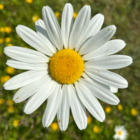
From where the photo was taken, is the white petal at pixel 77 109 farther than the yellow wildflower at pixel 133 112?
No

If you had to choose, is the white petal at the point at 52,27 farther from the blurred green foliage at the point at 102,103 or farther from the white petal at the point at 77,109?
the blurred green foliage at the point at 102,103

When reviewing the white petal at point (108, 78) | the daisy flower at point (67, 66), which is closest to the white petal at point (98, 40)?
the daisy flower at point (67, 66)

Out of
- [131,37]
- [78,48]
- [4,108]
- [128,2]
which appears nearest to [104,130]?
[4,108]

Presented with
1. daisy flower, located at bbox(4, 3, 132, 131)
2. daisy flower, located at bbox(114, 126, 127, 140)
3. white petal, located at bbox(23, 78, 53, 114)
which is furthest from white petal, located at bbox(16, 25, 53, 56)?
daisy flower, located at bbox(114, 126, 127, 140)

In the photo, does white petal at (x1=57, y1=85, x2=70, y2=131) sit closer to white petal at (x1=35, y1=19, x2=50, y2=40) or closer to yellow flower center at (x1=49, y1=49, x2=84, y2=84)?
yellow flower center at (x1=49, y1=49, x2=84, y2=84)

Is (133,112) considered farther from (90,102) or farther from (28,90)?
(28,90)

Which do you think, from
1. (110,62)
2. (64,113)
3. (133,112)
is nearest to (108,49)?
(110,62)
